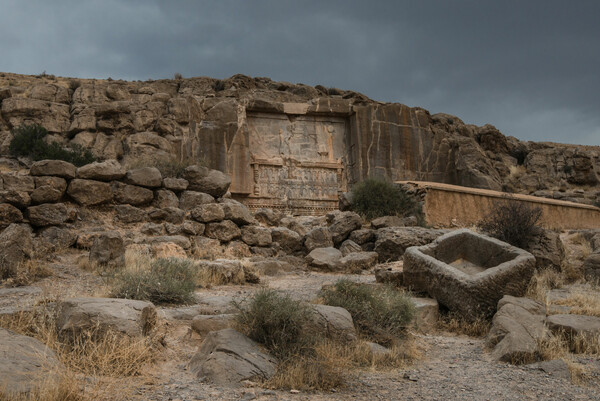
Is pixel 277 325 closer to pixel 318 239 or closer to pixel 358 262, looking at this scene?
pixel 358 262

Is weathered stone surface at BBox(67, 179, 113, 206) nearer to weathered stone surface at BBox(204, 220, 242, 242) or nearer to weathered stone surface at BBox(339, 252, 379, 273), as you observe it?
weathered stone surface at BBox(204, 220, 242, 242)

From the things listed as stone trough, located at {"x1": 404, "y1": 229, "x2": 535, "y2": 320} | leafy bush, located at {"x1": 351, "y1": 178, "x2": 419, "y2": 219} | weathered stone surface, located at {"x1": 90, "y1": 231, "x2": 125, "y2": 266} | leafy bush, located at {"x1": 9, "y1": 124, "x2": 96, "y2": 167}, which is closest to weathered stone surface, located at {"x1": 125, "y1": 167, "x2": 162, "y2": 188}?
weathered stone surface, located at {"x1": 90, "y1": 231, "x2": 125, "y2": 266}

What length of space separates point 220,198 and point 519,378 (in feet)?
29.7

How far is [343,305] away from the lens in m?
5.47

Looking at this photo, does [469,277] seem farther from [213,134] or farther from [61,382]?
[213,134]

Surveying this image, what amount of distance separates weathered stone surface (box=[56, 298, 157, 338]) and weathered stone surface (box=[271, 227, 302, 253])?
7082 mm

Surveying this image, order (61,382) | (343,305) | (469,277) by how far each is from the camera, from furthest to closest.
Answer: (469,277) < (343,305) < (61,382)

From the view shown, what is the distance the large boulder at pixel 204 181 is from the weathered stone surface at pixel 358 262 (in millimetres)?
3953

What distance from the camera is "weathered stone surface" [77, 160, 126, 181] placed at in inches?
410

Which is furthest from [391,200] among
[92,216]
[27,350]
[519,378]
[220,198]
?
[27,350]

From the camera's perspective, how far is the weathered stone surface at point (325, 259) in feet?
32.4

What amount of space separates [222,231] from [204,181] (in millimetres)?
1844

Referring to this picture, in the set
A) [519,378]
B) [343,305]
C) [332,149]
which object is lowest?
[519,378]

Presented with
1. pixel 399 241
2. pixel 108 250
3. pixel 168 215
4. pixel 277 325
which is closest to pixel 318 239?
pixel 399 241
